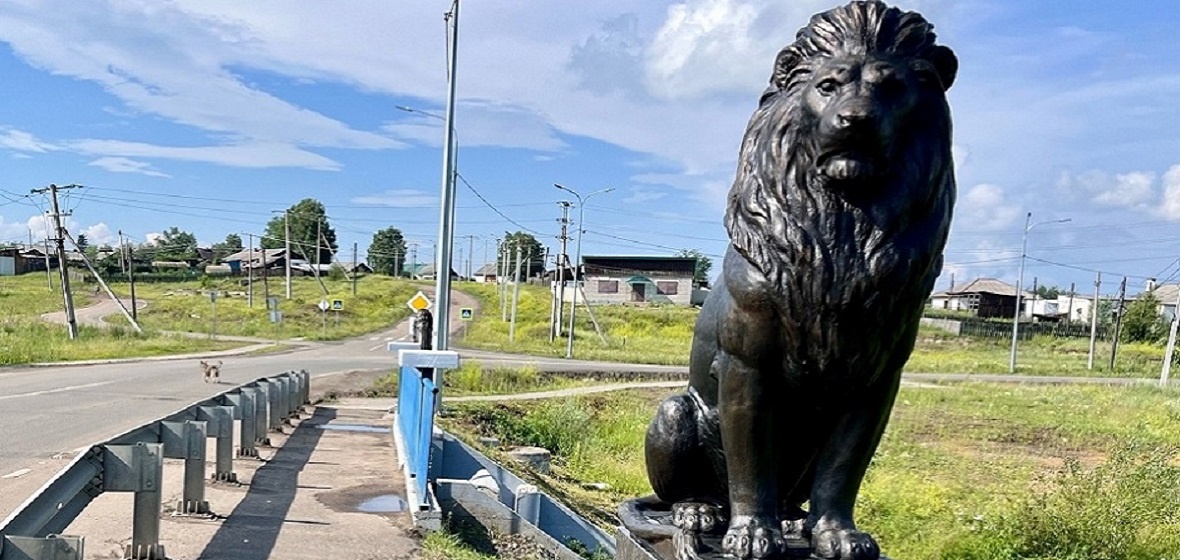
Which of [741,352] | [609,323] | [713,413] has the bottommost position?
[609,323]

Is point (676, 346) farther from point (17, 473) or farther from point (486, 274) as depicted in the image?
point (486, 274)

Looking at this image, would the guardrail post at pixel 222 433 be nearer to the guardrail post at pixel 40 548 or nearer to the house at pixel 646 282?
the guardrail post at pixel 40 548

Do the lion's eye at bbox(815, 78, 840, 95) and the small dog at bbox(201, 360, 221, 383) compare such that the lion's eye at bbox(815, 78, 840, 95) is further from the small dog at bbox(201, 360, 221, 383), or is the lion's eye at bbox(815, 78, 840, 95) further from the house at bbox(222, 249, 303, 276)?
the house at bbox(222, 249, 303, 276)

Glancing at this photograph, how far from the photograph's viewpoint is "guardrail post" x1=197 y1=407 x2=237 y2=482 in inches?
317

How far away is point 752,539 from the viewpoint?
271 centimetres

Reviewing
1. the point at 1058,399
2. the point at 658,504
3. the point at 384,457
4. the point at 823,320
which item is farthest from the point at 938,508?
the point at 1058,399

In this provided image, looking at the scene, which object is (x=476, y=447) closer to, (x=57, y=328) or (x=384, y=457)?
(x=384, y=457)

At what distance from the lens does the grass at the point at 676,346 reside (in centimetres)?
3881

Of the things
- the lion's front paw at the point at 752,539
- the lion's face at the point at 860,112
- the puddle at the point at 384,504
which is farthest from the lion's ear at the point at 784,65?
the puddle at the point at 384,504

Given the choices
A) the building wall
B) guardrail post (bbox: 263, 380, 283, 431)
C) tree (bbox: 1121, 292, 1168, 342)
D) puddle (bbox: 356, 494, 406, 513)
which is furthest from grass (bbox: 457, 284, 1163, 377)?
puddle (bbox: 356, 494, 406, 513)

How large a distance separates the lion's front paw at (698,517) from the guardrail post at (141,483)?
3554mm

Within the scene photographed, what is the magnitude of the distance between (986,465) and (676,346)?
97.0ft

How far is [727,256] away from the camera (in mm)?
2775

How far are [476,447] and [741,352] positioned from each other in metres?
10.5
